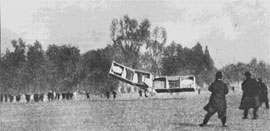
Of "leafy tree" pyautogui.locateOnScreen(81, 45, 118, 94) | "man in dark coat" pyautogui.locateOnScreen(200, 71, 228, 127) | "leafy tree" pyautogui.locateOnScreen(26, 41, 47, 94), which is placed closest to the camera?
"man in dark coat" pyautogui.locateOnScreen(200, 71, 228, 127)

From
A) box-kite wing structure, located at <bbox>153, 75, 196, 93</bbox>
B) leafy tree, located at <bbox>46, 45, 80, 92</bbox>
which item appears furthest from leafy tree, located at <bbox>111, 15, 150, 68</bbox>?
leafy tree, located at <bbox>46, 45, 80, 92</bbox>

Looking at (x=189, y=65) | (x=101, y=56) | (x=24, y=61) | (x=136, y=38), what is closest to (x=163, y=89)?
(x=136, y=38)

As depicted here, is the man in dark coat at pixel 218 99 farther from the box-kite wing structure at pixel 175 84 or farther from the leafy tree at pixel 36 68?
the leafy tree at pixel 36 68

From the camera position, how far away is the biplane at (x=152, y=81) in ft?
Answer: 154

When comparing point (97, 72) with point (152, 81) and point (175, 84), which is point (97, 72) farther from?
point (175, 84)

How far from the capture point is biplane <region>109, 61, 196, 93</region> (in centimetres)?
4706

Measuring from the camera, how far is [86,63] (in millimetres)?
91375

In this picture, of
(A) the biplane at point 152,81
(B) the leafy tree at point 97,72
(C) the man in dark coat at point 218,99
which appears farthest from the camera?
(B) the leafy tree at point 97,72

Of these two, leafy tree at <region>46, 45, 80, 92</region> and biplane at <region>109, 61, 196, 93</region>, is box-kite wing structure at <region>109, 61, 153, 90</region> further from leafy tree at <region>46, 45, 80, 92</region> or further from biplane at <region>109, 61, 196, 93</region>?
leafy tree at <region>46, 45, 80, 92</region>

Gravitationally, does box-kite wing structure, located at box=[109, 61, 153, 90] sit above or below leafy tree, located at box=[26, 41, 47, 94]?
below

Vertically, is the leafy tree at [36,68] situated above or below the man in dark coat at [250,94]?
above

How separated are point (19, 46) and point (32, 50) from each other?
2.42 meters

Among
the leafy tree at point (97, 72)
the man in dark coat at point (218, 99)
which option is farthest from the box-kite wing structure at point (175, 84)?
the man in dark coat at point (218, 99)

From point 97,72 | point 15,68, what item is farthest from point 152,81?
point 15,68
